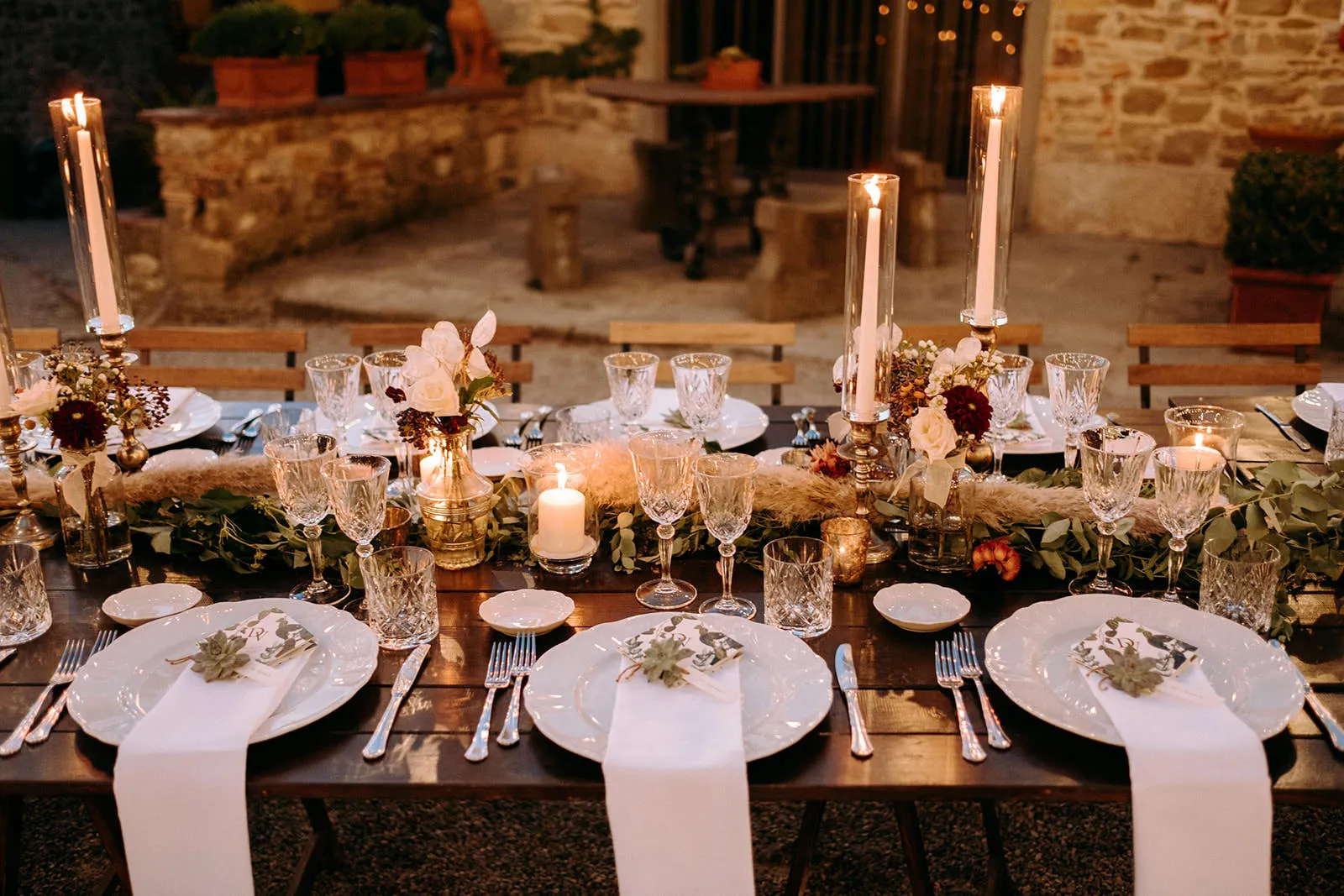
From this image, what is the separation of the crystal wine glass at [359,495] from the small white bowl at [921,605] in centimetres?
65

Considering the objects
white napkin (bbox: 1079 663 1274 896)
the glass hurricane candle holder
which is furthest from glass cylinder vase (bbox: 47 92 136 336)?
white napkin (bbox: 1079 663 1274 896)

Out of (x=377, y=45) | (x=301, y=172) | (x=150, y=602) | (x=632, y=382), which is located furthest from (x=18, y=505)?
(x=377, y=45)

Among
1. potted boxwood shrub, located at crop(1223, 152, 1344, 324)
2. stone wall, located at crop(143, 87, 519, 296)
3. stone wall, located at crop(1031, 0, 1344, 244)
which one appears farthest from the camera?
stone wall, located at crop(1031, 0, 1344, 244)

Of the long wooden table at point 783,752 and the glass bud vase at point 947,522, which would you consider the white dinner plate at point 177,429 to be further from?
the glass bud vase at point 947,522

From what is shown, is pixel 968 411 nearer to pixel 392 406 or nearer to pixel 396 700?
pixel 396 700

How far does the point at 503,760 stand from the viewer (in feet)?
4.11

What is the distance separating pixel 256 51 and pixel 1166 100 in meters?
4.49

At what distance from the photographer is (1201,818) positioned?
1.19 m

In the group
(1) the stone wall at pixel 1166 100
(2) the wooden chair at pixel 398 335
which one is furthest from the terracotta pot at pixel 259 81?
(1) the stone wall at pixel 1166 100

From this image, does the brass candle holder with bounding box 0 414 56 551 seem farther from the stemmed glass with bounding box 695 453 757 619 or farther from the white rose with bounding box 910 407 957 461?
the white rose with bounding box 910 407 957 461

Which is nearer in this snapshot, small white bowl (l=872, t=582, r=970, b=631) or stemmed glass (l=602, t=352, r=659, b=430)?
small white bowl (l=872, t=582, r=970, b=631)

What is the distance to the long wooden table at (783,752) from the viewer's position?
1.21 m

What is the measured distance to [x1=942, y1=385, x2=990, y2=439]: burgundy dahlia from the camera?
5.15 feet

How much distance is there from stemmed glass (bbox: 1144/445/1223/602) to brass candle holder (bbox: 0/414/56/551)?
1532mm
